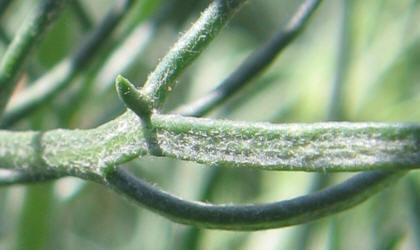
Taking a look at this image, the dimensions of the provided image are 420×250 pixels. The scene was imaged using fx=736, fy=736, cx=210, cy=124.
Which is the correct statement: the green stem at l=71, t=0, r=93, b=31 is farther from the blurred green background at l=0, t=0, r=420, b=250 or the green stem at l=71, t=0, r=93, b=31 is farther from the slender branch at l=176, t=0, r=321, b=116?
the slender branch at l=176, t=0, r=321, b=116

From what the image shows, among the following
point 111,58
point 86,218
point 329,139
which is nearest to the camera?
point 329,139

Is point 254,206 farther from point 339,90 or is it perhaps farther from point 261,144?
point 339,90

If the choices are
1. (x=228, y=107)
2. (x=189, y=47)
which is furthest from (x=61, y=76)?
(x=228, y=107)

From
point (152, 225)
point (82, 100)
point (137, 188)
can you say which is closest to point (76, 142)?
point (137, 188)

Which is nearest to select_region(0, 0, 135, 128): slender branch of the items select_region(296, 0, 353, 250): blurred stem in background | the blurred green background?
the blurred green background

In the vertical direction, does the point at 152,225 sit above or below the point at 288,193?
below

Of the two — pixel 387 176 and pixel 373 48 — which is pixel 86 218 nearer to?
pixel 373 48
